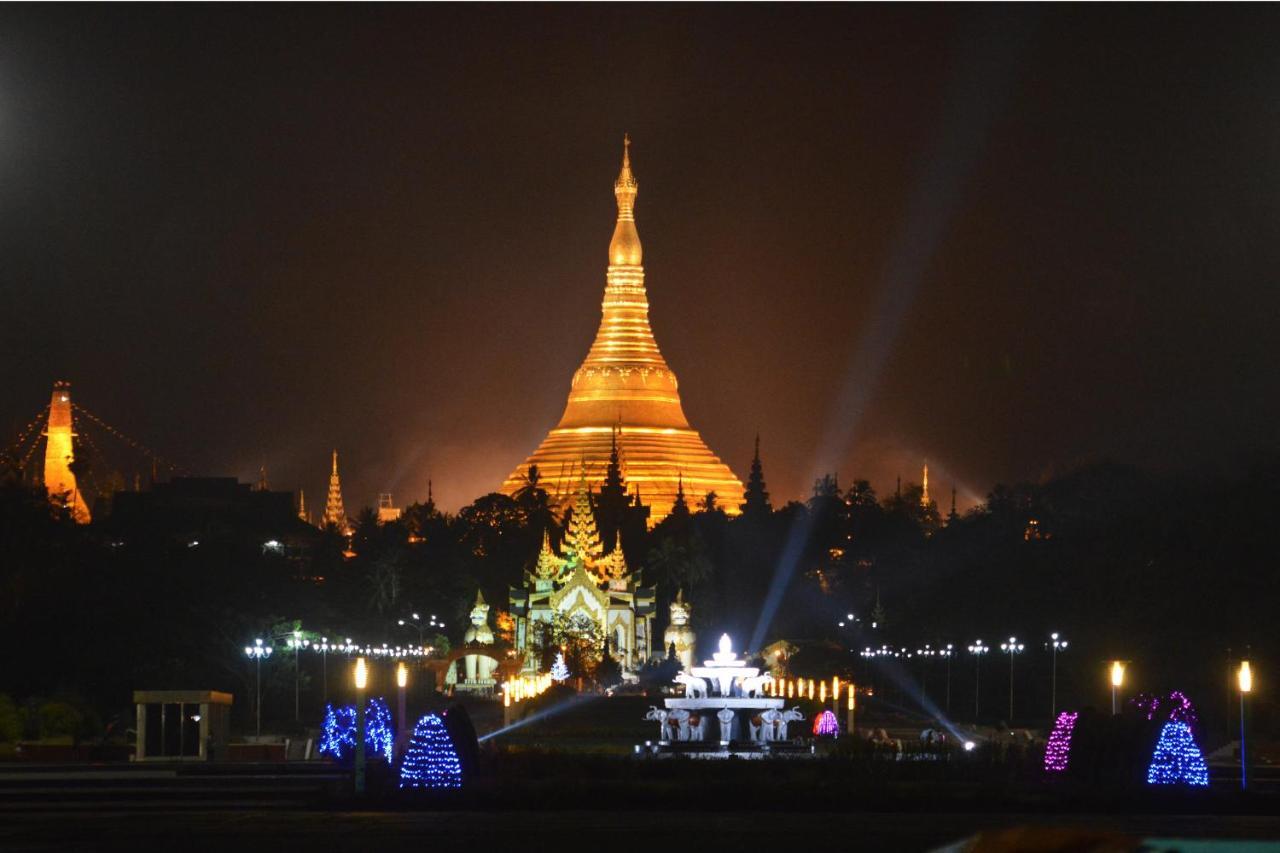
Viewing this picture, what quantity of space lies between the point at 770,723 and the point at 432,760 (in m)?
27.5

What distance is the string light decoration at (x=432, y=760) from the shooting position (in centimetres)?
4528

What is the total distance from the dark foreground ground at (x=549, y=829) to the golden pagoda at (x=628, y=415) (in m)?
118

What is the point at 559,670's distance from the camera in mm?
113688

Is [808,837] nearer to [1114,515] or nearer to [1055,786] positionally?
[1055,786]

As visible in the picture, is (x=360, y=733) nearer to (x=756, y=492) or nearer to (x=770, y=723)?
(x=770, y=723)

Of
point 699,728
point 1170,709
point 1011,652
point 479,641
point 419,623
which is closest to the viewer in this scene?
point 1170,709

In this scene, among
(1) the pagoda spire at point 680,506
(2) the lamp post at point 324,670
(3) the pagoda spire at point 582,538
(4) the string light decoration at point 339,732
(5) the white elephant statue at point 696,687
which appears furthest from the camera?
(1) the pagoda spire at point 680,506

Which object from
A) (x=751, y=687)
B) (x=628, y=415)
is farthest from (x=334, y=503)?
(x=751, y=687)

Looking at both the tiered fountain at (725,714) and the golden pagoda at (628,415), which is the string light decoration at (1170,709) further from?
the golden pagoda at (628,415)

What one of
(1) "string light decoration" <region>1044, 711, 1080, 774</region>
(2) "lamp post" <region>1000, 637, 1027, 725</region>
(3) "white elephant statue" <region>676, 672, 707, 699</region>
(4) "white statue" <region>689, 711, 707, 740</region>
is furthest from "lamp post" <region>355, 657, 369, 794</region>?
(2) "lamp post" <region>1000, 637, 1027, 725</region>

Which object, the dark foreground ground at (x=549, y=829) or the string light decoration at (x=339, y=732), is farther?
the string light decoration at (x=339, y=732)

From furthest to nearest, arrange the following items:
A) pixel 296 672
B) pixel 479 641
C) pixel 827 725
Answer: pixel 479 641, pixel 296 672, pixel 827 725

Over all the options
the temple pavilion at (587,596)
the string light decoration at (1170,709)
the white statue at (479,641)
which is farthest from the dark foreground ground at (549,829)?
the temple pavilion at (587,596)

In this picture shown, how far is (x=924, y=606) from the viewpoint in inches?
4473
